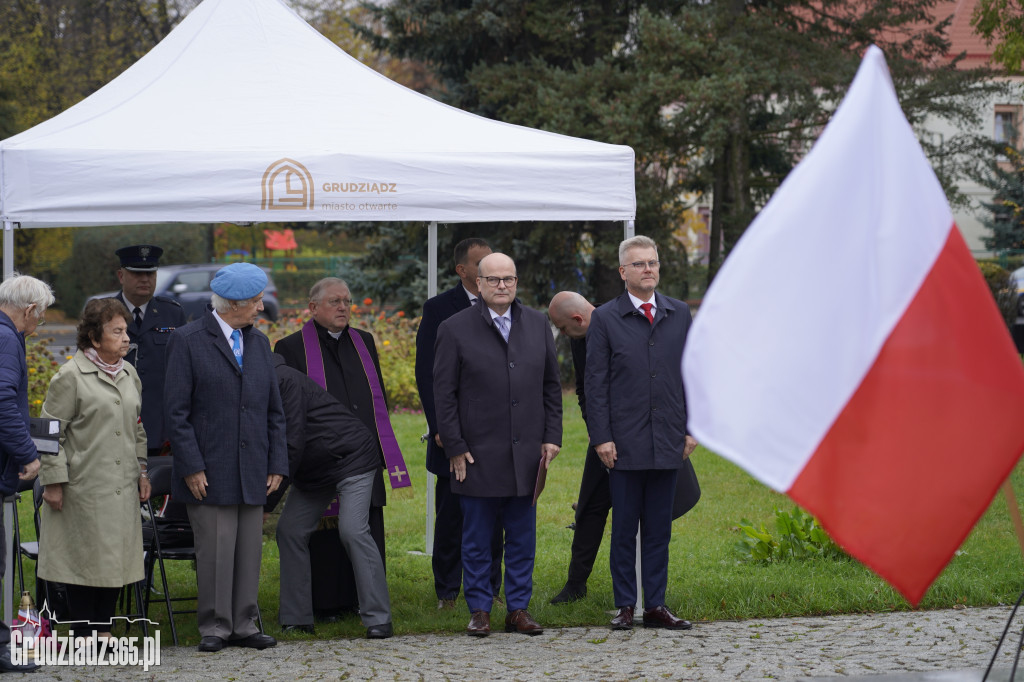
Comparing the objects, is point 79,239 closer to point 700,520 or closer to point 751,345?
point 700,520

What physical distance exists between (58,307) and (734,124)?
82.3ft

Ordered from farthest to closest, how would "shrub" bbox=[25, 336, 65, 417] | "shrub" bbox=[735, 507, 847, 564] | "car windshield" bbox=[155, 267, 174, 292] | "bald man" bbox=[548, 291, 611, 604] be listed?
"car windshield" bbox=[155, 267, 174, 292] < "shrub" bbox=[25, 336, 65, 417] < "shrub" bbox=[735, 507, 847, 564] < "bald man" bbox=[548, 291, 611, 604]

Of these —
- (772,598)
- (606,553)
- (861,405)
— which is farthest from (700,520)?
(861,405)

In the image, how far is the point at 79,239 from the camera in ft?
109

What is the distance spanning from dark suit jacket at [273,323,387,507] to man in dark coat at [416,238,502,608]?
1.06ft

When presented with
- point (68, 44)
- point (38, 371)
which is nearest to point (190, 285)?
point (68, 44)

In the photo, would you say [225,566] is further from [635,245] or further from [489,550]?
[635,245]

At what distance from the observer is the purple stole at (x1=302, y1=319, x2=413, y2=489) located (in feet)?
21.5

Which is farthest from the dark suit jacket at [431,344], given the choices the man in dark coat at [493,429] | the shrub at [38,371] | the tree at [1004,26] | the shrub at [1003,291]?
the shrub at [1003,291]

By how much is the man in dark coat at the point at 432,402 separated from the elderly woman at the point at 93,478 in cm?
172

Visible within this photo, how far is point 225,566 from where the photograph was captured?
591 cm

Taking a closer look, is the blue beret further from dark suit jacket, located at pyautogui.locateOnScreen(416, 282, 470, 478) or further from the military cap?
the military cap

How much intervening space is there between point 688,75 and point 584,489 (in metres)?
10.7

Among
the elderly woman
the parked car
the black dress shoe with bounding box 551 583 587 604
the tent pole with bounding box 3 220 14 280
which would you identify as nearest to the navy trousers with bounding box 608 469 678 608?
the black dress shoe with bounding box 551 583 587 604
